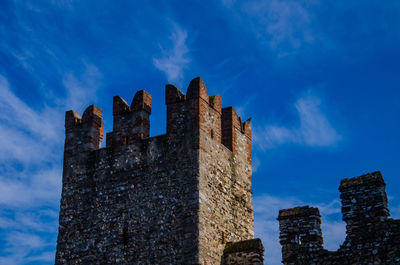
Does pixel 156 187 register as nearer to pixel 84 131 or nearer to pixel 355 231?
pixel 84 131

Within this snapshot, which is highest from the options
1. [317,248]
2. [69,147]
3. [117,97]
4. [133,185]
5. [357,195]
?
[117,97]

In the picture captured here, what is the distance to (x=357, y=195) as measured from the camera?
13.4m

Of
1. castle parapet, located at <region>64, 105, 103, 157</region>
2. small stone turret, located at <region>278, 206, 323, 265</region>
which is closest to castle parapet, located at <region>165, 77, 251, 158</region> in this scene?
castle parapet, located at <region>64, 105, 103, 157</region>

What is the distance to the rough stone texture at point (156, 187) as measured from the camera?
1561cm

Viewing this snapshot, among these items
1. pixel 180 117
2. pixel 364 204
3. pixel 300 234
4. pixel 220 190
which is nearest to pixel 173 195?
pixel 220 190

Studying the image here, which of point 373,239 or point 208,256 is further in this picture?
point 208,256

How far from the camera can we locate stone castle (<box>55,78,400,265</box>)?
14008mm

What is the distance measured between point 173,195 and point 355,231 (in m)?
4.89

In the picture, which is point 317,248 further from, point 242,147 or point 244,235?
point 242,147

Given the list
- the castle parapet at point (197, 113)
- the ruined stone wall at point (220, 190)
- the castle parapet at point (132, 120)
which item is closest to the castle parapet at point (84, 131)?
the castle parapet at point (132, 120)

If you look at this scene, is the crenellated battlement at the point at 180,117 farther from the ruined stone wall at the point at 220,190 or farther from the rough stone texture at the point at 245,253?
the rough stone texture at the point at 245,253

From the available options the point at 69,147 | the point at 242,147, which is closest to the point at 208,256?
the point at 242,147

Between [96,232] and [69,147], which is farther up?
[69,147]

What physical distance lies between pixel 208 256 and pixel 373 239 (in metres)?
4.18
